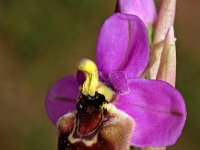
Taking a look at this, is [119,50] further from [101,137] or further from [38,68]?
[38,68]

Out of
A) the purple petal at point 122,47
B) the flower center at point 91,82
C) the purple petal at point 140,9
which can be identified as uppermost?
the purple petal at point 140,9

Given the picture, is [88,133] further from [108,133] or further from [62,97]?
[62,97]

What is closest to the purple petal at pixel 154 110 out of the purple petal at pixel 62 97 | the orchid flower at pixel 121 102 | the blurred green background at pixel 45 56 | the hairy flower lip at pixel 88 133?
the orchid flower at pixel 121 102

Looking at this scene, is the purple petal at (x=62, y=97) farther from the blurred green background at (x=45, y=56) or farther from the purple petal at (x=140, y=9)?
the blurred green background at (x=45, y=56)

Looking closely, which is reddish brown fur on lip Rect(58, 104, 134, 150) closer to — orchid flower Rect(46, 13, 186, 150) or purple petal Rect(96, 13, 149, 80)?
orchid flower Rect(46, 13, 186, 150)

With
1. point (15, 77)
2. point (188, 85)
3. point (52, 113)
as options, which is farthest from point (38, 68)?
point (52, 113)
